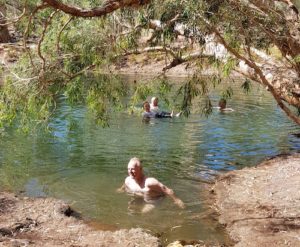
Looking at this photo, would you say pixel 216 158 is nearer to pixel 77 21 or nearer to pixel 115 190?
pixel 115 190

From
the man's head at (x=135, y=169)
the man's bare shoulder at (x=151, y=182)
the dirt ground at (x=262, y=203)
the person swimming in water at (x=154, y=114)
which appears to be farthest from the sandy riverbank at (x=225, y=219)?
the person swimming in water at (x=154, y=114)

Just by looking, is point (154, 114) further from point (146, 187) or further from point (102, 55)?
point (146, 187)

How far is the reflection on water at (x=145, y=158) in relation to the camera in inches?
350

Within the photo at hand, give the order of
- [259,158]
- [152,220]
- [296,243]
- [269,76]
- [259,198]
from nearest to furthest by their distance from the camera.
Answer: [296,243], [152,220], [259,198], [269,76], [259,158]

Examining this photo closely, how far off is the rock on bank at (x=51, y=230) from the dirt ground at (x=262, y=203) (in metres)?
1.58

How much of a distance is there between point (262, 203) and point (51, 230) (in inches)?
148

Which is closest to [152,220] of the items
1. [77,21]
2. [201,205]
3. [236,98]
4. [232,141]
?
[201,205]

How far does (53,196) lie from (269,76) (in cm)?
521

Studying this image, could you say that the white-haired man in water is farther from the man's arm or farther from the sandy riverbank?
the sandy riverbank

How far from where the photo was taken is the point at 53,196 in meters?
9.88

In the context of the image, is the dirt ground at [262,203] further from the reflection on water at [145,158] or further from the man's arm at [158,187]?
A: the man's arm at [158,187]

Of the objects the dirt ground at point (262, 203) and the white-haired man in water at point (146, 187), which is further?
the white-haired man in water at point (146, 187)

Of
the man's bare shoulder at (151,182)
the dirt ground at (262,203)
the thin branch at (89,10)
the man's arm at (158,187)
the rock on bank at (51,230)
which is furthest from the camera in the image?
the man's bare shoulder at (151,182)

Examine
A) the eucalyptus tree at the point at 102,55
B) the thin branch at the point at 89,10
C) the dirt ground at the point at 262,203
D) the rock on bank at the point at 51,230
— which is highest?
the thin branch at the point at 89,10
